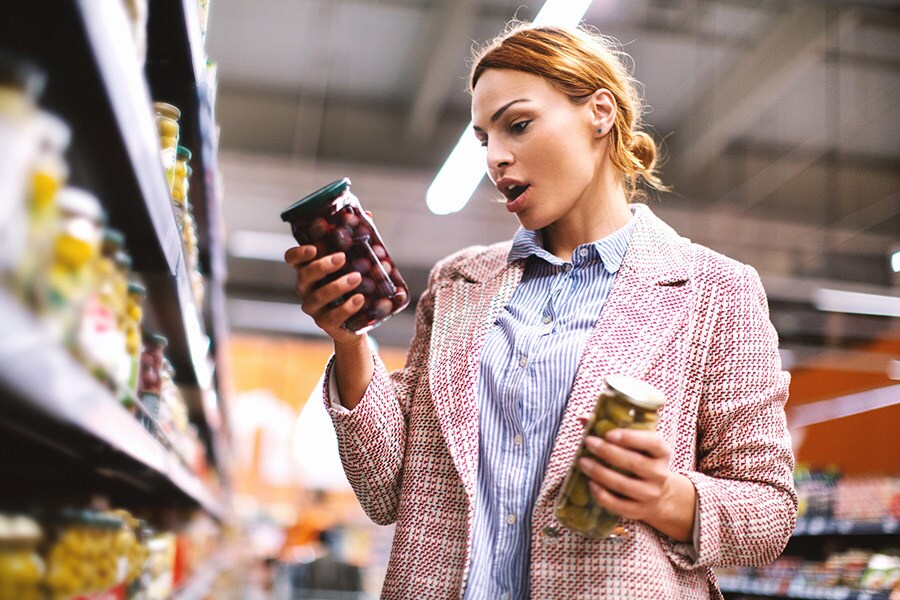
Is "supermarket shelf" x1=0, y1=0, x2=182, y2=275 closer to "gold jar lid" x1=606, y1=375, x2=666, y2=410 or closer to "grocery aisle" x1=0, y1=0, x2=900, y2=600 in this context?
"grocery aisle" x1=0, y1=0, x2=900, y2=600

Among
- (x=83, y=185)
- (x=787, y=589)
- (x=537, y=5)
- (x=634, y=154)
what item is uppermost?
(x=537, y=5)

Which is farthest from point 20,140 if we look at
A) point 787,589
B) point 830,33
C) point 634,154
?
point 830,33

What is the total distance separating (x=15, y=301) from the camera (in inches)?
27.3

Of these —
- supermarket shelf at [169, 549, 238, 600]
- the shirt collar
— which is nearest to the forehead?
the shirt collar

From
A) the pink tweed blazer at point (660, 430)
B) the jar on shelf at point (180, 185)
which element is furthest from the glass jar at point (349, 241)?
the jar on shelf at point (180, 185)

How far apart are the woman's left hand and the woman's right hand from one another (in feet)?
1.42

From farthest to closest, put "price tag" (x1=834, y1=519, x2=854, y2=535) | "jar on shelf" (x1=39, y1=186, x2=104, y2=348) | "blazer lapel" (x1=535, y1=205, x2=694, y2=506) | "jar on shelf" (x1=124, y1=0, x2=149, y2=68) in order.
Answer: "price tag" (x1=834, y1=519, x2=854, y2=535), "blazer lapel" (x1=535, y1=205, x2=694, y2=506), "jar on shelf" (x1=124, y1=0, x2=149, y2=68), "jar on shelf" (x1=39, y1=186, x2=104, y2=348)

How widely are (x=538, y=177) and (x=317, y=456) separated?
8295mm

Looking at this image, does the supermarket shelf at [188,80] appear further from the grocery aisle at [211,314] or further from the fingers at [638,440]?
the fingers at [638,440]

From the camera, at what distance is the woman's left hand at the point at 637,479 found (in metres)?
1.12

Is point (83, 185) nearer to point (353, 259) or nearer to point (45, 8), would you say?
point (353, 259)

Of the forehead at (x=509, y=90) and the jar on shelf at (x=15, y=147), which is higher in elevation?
the forehead at (x=509, y=90)

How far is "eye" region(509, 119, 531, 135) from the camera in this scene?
149cm

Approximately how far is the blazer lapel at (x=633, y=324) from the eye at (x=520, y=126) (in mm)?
261
